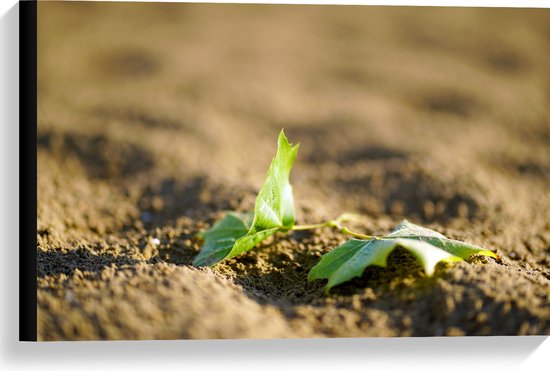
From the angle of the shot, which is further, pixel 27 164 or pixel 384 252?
pixel 27 164

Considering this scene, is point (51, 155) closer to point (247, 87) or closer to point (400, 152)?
point (247, 87)

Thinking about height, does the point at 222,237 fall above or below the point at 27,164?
below

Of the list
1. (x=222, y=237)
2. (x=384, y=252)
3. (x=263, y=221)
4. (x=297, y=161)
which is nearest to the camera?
(x=384, y=252)

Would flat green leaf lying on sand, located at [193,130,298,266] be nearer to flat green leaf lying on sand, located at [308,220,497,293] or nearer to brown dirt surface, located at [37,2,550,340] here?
brown dirt surface, located at [37,2,550,340]

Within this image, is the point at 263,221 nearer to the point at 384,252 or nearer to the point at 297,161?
the point at 384,252

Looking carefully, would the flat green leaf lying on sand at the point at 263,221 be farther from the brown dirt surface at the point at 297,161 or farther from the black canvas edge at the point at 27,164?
the black canvas edge at the point at 27,164

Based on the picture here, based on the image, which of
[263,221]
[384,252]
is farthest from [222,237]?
[384,252]
